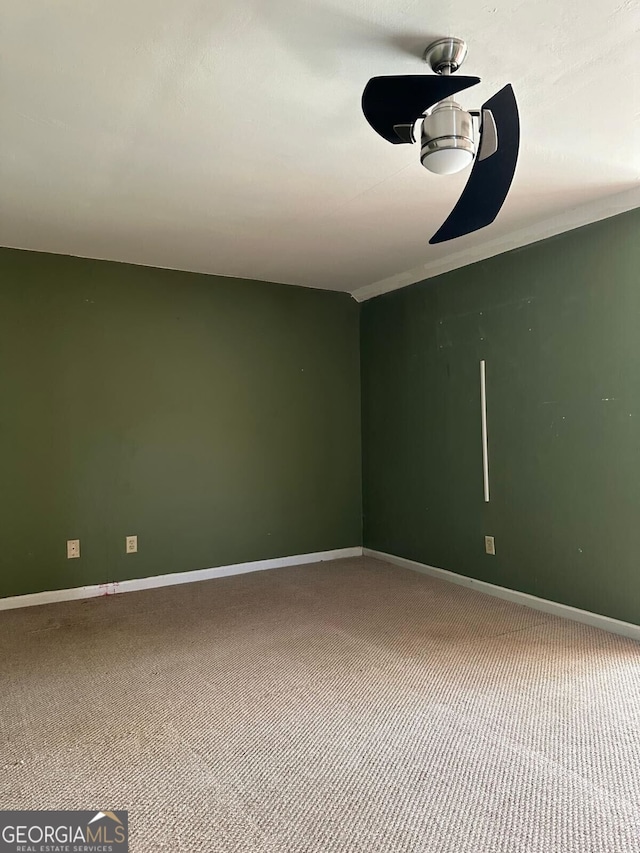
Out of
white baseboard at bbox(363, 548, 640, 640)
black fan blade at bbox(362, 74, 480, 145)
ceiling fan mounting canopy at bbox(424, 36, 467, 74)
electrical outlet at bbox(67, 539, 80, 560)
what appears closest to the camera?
black fan blade at bbox(362, 74, 480, 145)

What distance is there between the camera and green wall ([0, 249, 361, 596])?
3.67 meters

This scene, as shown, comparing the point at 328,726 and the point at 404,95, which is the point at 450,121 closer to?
the point at 404,95

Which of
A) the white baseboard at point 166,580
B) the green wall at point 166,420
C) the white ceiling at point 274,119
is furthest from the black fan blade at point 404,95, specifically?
the white baseboard at point 166,580

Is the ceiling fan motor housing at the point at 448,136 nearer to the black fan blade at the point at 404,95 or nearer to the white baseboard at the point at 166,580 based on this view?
the black fan blade at the point at 404,95

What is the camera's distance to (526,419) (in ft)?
11.5

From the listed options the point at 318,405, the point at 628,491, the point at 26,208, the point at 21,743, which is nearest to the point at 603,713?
the point at 628,491

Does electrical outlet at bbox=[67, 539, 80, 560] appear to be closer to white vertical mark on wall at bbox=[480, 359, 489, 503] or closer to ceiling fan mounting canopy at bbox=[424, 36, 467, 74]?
white vertical mark on wall at bbox=[480, 359, 489, 503]

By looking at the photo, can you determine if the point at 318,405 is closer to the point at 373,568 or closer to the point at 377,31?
the point at 373,568

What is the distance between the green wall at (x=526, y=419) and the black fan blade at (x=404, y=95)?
1.91 metres

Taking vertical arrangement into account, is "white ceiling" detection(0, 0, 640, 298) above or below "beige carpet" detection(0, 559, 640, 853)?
above

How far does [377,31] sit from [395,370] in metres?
3.00

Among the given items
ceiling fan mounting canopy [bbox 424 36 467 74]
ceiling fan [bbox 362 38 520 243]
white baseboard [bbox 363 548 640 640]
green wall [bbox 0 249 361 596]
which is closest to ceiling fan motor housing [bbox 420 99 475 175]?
ceiling fan [bbox 362 38 520 243]

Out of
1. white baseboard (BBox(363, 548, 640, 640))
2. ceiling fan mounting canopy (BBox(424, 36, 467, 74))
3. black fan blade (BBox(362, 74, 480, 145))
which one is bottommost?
white baseboard (BBox(363, 548, 640, 640))

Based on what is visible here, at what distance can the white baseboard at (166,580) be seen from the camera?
362 cm
